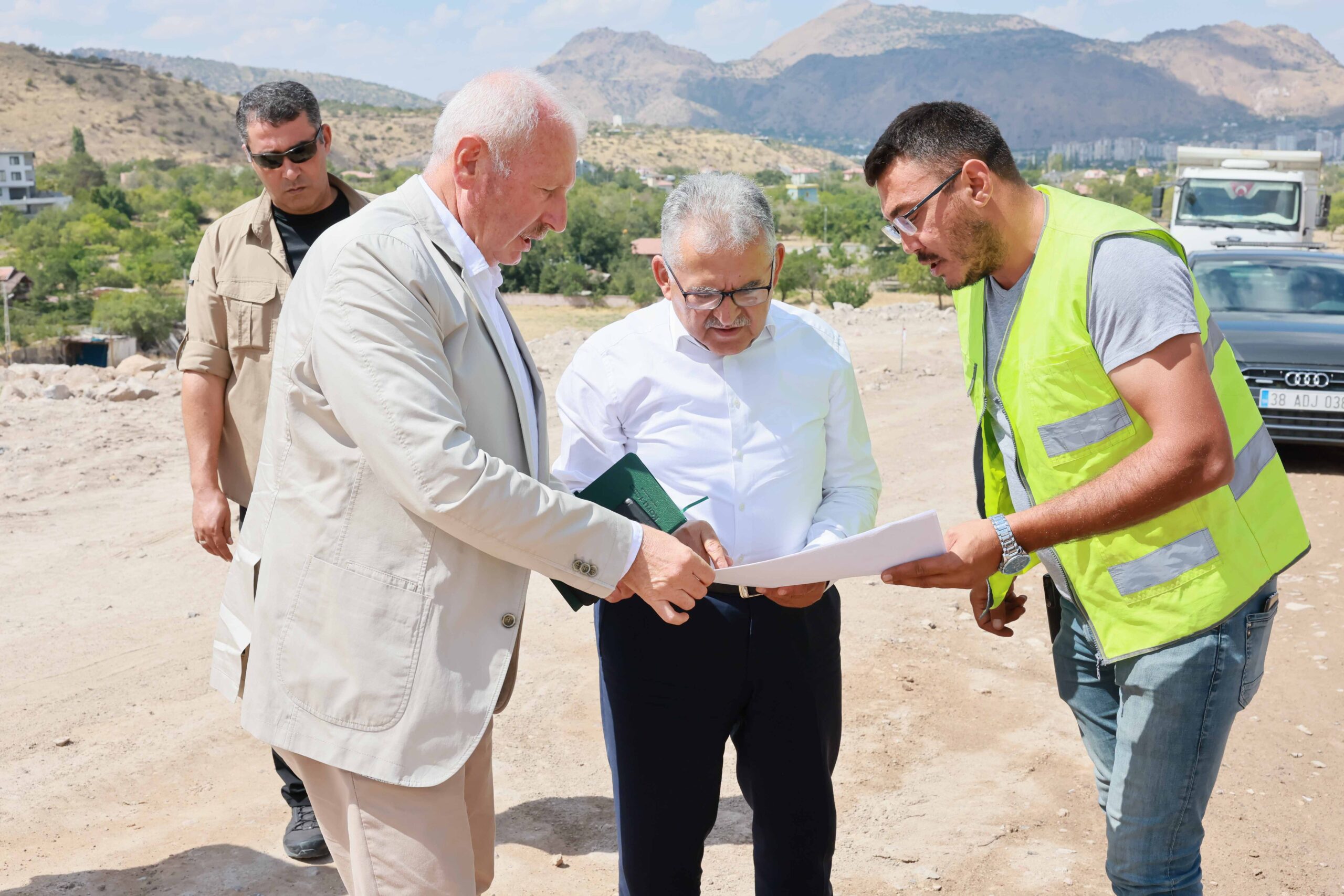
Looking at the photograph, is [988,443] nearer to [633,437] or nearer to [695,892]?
[633,437]

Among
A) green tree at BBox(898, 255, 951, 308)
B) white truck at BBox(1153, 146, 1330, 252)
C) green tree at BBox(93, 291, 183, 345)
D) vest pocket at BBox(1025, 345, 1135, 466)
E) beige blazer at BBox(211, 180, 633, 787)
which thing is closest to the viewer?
beige blazer at BBox(211, 180, 633, 787)

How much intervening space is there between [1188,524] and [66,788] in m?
3.72

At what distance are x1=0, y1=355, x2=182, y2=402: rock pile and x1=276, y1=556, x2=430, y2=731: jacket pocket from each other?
9.71 m

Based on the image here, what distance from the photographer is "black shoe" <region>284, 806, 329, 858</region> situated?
11.4ft

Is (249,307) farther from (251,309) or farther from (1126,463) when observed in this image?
(1126,463)

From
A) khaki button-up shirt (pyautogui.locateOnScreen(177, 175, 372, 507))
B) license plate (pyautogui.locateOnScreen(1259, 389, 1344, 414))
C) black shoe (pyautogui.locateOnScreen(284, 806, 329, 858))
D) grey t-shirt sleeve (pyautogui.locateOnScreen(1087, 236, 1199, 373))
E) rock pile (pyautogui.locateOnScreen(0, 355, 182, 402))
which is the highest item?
grey t-shirt sleeve (pyautogui.locateOnScreen(1087, 236, 1199, 373))

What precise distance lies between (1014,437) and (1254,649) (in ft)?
2.13

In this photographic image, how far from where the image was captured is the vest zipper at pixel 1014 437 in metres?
2.38

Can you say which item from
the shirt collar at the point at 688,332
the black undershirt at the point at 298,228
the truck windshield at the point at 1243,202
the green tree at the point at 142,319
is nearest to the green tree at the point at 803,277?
the green tree at the point at 142,319

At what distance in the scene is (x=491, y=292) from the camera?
2322 mm

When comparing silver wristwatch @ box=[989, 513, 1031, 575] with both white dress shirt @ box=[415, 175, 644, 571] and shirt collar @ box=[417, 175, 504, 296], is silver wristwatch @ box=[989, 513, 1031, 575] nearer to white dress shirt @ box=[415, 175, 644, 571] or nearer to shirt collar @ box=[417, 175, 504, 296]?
white dress shirt @ box=[415, 175, 644, 571]

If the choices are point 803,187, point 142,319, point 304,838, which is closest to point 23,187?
point 142,319

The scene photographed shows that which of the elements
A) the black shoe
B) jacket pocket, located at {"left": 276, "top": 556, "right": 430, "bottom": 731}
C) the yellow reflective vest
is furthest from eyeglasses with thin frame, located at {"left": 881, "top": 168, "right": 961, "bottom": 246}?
the black shoe

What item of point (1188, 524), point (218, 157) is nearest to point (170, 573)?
point (1188, 524)
